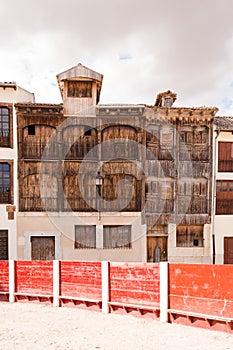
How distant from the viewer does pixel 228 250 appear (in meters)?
18.4

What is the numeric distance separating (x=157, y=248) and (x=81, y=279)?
8.24m

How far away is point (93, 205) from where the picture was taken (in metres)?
17.5

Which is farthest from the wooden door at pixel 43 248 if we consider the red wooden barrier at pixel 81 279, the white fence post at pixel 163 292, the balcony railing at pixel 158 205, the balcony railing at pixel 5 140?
the white fence post at pixel 163 292

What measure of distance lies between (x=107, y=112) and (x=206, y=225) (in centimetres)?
897

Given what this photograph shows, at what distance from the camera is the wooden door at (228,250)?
1834cm

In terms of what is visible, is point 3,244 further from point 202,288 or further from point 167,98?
point 167,98

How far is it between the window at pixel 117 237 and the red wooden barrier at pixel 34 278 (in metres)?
6.31

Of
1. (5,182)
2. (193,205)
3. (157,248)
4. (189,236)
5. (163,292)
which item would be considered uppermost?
(5,182)

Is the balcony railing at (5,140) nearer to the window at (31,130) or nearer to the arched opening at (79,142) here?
the window at (31,130)

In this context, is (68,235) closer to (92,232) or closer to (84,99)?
(92,232)

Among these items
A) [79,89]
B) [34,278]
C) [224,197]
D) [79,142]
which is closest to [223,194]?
[224,197]

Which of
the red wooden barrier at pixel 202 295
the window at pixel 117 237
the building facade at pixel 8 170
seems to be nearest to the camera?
the red wooden barrier at pixel 202 295

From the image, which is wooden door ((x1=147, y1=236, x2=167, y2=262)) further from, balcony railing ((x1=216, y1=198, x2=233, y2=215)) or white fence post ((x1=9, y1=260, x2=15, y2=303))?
white fence post ((x1=9, y1=260, x2=15, y2=303))

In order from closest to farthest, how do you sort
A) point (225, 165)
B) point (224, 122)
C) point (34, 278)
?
point (34, 278) → point (225, 165) → point (224, 122)
